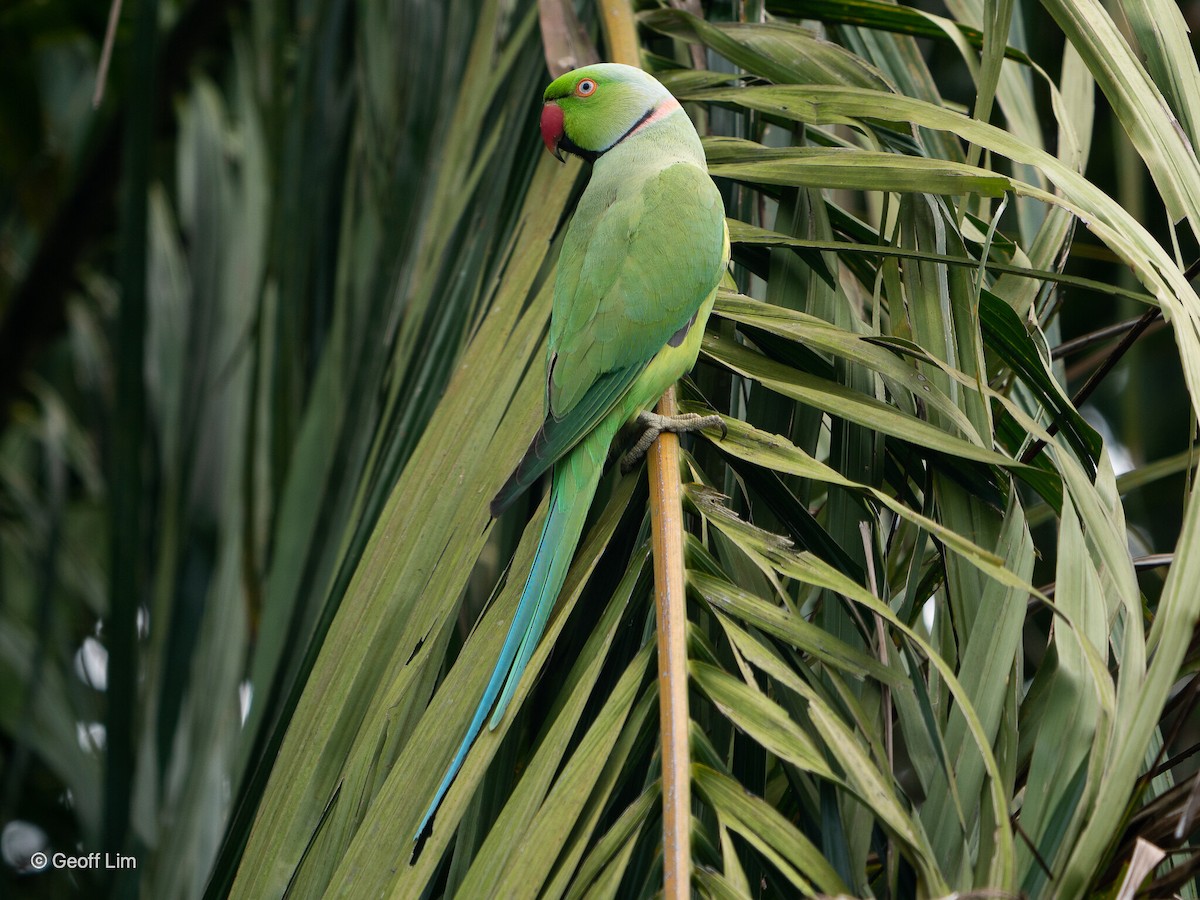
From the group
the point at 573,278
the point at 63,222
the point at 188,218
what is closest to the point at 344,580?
the point at 573,278

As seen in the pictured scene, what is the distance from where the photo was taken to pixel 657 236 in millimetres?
1518

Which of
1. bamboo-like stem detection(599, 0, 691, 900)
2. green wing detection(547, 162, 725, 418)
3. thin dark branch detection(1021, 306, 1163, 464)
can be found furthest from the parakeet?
thin dark branch detection(1021, 306, 1163, 464)

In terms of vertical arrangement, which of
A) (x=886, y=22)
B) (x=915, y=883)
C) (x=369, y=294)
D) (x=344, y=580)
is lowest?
(x=915, y=883)

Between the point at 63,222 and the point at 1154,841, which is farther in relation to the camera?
the point at 63,222

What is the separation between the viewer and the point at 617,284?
4.97 feet

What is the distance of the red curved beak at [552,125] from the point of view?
171 centimetres

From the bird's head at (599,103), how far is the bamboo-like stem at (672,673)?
0.73 meters

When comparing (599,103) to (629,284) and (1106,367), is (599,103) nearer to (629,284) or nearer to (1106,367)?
(629,284)

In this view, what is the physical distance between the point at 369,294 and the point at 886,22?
1182 mm

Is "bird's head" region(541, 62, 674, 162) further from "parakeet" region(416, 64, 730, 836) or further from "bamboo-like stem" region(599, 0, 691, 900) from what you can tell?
"bamboo-like stem" region(599, 0, 691, 900)

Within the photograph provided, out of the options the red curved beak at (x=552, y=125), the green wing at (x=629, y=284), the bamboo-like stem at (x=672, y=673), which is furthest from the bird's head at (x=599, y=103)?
the bamboo-like stem at (x=672, y=673)

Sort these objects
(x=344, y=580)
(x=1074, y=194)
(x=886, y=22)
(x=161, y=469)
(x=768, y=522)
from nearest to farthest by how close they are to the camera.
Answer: (x=1074, y=194) < (x=768, y=522) < (x=344, y=580) < (x=886, y=22) < (x=161, y=469)

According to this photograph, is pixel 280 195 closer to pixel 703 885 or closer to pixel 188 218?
pixel 188 218

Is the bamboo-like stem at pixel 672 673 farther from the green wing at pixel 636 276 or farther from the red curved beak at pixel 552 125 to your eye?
the red curved beak at pixel 552 125
